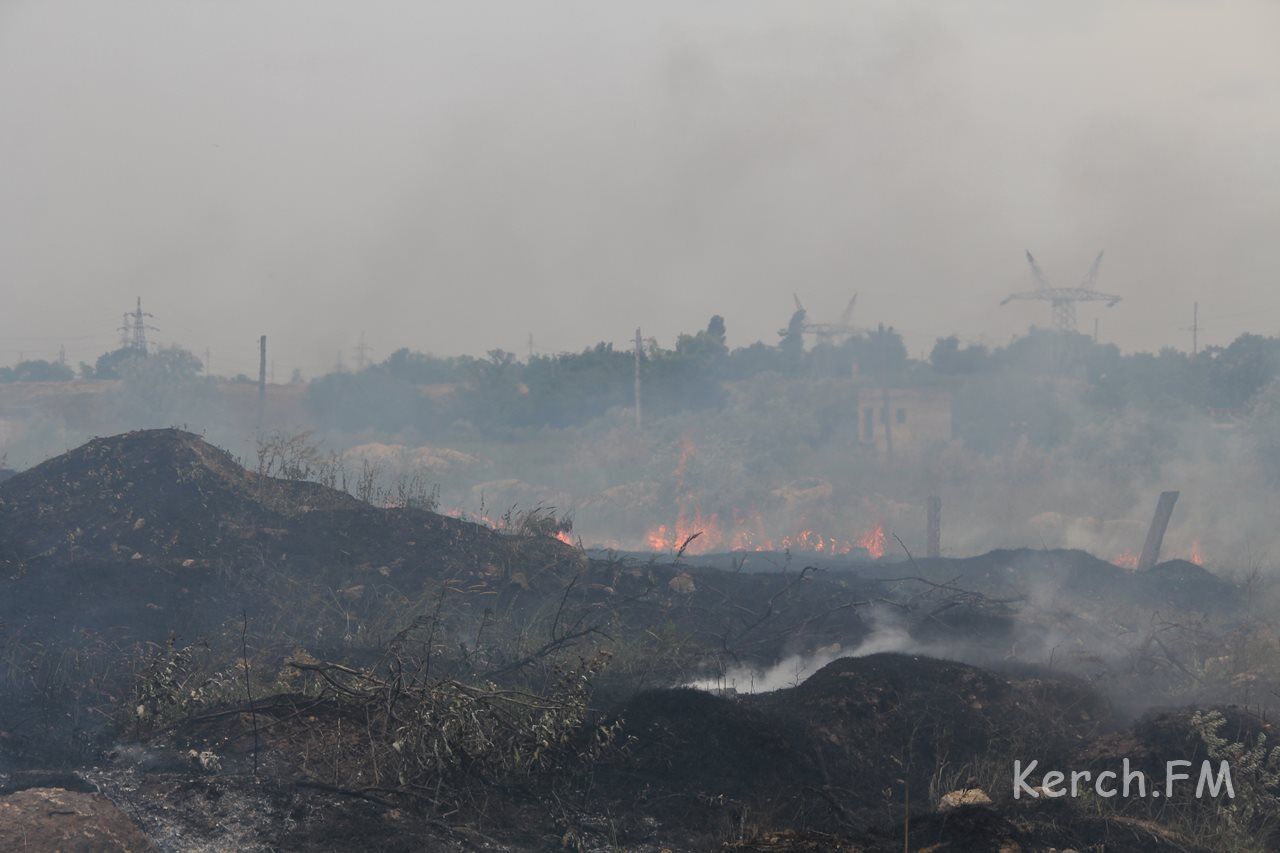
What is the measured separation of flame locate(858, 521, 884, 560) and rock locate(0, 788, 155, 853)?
2700cm

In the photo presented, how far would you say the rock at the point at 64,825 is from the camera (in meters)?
4.87

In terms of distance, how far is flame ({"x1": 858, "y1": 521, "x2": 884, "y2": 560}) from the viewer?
102ft

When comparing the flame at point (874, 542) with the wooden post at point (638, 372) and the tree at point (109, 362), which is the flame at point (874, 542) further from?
the tree at point (109, 362)

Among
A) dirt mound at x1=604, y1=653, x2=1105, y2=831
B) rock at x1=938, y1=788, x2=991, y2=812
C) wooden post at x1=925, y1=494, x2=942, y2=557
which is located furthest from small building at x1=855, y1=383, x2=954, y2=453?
rock at x1=938, y1=788, x2=991, y2=812

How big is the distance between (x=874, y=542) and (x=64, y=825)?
28806mm

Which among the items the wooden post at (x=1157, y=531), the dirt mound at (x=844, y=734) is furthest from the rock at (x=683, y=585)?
the wooden post at (x=1157, y=531)

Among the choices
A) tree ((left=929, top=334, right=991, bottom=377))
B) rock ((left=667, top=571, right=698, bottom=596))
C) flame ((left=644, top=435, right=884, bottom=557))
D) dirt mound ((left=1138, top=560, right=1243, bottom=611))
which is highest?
tree ((left=929, top=334, right=991, bottom=377))

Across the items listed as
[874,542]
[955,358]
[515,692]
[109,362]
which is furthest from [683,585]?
[109,362]

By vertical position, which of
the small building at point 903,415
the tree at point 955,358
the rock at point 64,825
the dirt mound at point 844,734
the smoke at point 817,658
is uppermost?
the tree at point 955,358

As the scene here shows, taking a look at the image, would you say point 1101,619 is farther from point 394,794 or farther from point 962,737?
point 394,794

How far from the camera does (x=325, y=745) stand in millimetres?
6637

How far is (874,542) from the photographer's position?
31.6 m

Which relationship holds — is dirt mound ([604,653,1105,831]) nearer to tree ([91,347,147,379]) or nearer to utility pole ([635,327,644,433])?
utility pole ([635,327,644,433])

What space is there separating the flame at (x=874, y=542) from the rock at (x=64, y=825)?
2700 cm
